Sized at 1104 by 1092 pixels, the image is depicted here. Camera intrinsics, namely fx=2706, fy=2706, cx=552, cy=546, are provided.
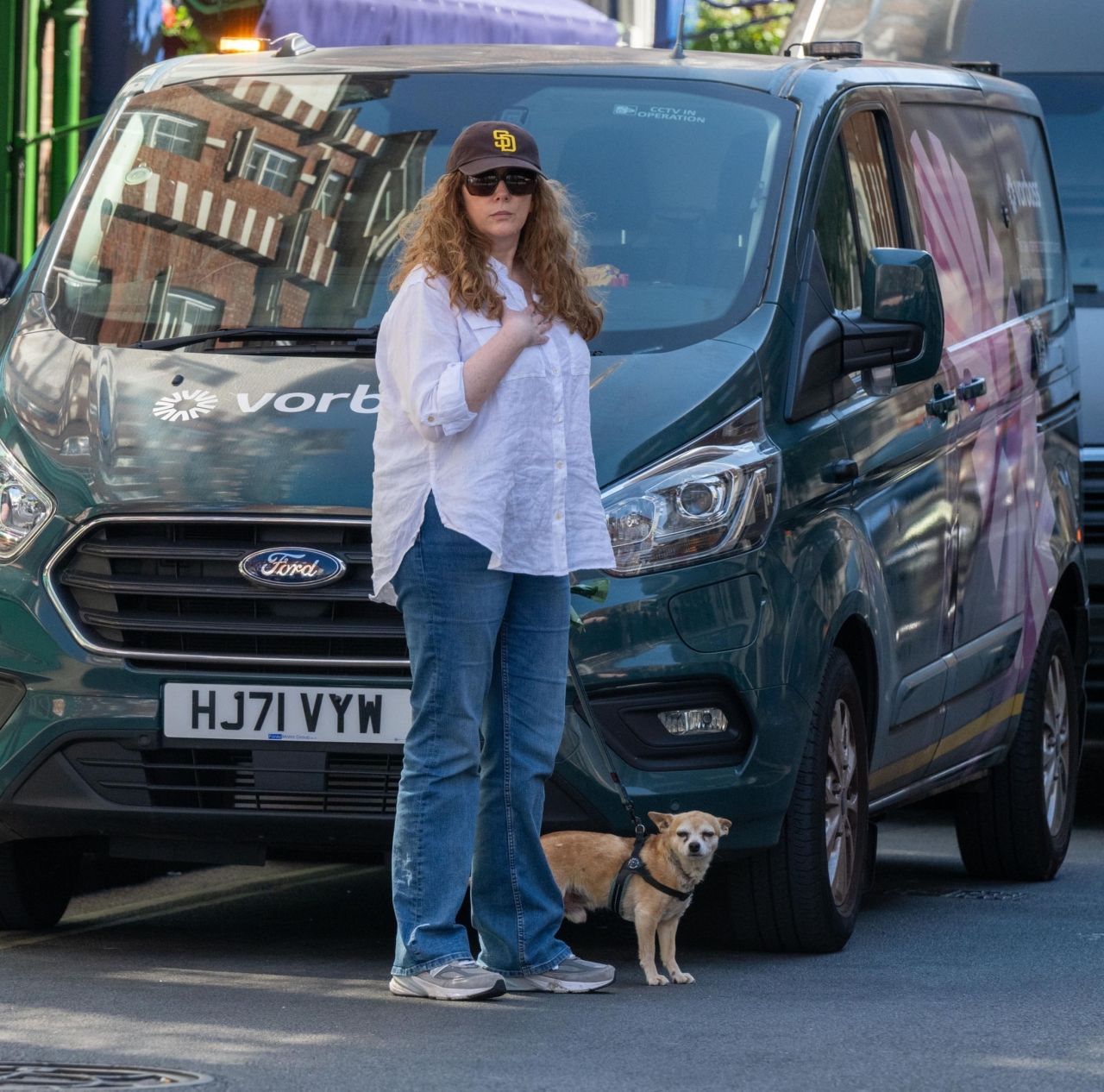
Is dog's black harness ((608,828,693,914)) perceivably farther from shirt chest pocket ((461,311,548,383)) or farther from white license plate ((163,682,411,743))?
shirt chest pocket ((461,311,548,383))

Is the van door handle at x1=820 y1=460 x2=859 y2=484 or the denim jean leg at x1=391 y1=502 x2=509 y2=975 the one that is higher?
the van door handle at x1=820 y1=460 x2=859 y2=484

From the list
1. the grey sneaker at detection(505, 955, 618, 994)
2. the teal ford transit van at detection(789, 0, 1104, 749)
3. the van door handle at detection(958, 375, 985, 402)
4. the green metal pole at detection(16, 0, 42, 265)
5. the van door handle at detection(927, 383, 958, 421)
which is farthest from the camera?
the green metal pole at detection(16, 0, 42, 265)

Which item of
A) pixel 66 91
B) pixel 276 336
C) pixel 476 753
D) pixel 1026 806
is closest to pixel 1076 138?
pixel 1026 806

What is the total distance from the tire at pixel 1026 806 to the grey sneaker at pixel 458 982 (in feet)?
9.77

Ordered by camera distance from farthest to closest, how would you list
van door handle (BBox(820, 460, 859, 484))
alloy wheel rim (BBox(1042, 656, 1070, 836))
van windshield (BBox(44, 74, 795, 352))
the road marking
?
alloy wheel rim (BBox(1042, 656, 1070, 836)), the road marking, van windshield (BBox(44, 74, 795, 352)), van door handle (BBox(820, 460, 859, 484))

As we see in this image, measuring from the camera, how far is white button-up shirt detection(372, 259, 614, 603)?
529cm

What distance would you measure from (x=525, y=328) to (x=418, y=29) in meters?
10.1

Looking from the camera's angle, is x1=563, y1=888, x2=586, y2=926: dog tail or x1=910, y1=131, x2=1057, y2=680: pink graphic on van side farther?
x1=910, y1=131, x2=1057, y2=680: pink graphic on van side

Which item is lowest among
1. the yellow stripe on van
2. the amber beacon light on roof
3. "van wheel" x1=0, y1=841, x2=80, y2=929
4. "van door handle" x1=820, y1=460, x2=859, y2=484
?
"van wheel" x1=0, y1=841, x2=80, y2=929

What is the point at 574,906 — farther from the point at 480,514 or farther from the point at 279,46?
the point at 279,46

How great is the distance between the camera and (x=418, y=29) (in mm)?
15055

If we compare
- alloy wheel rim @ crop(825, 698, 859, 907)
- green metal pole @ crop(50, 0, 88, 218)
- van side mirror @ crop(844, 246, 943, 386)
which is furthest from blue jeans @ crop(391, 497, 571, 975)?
green metal pole @ crop(50, 0, 88, 218)

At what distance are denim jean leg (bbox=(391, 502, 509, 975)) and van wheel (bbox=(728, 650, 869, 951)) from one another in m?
0.92

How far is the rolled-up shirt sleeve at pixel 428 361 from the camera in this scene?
17.1ft
